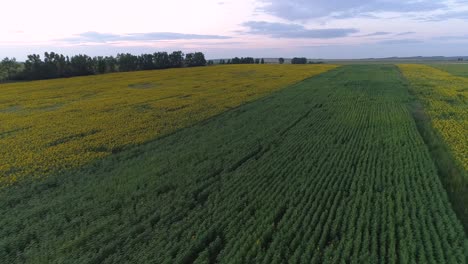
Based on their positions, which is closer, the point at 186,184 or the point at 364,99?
the point at 186,184

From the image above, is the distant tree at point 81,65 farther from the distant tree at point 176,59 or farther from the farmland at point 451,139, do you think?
the farmland at point 451,139

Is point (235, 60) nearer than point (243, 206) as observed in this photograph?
No

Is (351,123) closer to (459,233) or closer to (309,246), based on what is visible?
(459,233)

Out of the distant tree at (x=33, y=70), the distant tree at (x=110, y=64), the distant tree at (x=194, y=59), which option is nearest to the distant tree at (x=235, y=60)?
the distant tree at (x=194, y=59)

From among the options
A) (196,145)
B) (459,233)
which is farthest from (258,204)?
(196,145)

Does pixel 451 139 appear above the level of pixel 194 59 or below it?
below

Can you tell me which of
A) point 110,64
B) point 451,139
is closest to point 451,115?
point 451,139

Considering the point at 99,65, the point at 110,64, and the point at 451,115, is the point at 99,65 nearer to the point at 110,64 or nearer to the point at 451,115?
the point at 110,64
